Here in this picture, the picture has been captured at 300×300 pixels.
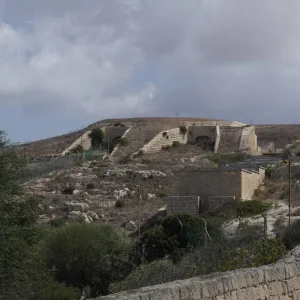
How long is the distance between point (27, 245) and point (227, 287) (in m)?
9.12

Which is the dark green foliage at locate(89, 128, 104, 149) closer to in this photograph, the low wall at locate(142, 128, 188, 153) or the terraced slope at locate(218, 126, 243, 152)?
the low wall at locate(142, 128, 188, 153)

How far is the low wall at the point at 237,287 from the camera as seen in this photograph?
6.44 meters

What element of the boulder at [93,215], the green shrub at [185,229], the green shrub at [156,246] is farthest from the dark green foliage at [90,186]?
the green shrub at [156,246]

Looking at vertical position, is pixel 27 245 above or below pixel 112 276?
above

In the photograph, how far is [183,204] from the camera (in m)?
37.0

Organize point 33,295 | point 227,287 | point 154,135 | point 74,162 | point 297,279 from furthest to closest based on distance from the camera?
point 154,135 < point 74,162 < point 33,295 < point 297,279 < point 227,287

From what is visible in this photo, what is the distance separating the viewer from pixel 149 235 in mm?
26031

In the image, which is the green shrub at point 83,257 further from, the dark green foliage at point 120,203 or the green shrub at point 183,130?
the green shrub at point 183,130

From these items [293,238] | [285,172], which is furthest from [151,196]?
[293,238]

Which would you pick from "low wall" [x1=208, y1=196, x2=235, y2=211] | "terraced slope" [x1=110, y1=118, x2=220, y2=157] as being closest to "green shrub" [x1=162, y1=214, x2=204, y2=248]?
"low wall" [x1=208, y1=196, x2=235, y2=211]

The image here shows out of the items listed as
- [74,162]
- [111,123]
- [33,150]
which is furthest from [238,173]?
[111,123]

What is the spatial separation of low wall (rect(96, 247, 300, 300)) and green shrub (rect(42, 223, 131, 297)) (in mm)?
16826

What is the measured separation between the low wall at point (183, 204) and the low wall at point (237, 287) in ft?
91.8

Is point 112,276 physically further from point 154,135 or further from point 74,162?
point 154,135
